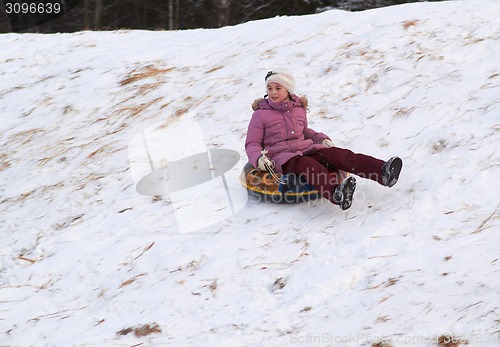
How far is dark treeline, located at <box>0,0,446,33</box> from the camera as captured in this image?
19.2 m

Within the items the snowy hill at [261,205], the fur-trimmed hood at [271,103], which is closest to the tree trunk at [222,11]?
the snowy hill at [261,205]

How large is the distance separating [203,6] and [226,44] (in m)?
12.5

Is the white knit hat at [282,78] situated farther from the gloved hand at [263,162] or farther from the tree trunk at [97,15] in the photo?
the tree trunk at [97,15]

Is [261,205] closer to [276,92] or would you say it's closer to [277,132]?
[277,132]

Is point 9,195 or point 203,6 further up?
point 203,6

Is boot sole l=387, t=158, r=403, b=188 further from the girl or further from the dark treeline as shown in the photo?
the dark treeline

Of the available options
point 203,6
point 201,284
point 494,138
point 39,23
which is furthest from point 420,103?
point 39,23

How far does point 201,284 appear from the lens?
4.73 m

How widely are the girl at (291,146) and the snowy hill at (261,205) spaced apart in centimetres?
35

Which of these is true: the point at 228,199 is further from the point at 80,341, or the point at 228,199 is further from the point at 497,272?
the point at 497,272

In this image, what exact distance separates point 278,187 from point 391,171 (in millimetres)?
960

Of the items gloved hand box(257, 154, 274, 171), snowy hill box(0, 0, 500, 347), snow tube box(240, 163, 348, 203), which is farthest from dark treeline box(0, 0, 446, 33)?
gloved hand box(257, 154, 274, 171)

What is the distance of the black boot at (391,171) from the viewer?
5.08 meters

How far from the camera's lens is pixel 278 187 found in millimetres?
5496
